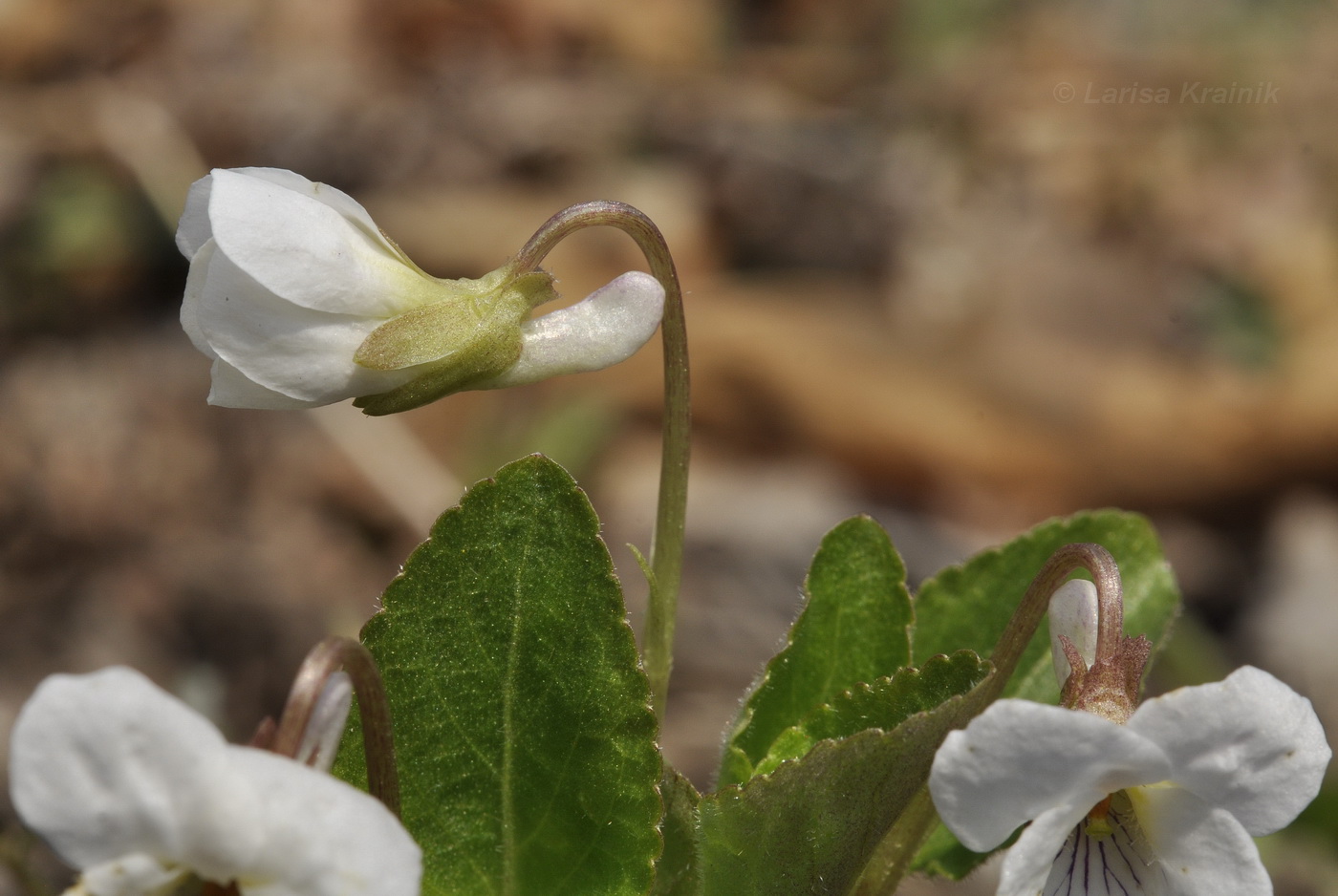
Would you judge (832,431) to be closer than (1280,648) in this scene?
No

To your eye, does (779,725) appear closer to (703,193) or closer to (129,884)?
(129,884)

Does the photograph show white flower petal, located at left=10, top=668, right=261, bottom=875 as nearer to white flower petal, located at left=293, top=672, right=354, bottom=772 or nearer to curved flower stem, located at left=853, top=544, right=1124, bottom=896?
white flower petal, located at left=293, top=672, right=354, bottom=772

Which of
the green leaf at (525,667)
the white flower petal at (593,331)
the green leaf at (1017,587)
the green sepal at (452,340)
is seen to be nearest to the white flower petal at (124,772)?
the green leaf at (525,667)

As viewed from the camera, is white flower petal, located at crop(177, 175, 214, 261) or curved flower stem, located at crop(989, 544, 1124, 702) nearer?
curved flower stem, located at crop(989, 544, 1124, 702)

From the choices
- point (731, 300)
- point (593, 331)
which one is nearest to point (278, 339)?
point (593, 331)

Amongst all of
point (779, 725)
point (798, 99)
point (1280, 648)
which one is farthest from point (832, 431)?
point (779, 725)

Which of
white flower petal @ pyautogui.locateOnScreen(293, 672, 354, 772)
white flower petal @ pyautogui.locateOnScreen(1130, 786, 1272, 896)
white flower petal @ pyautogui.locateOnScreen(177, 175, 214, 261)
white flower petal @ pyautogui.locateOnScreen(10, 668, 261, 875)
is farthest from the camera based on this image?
white flower petal @ pyautogui.locateOnScreen(177, 175, 214, 261)

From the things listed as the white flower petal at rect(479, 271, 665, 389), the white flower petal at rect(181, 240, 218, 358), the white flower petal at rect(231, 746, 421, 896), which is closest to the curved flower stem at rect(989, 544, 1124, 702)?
the white flower petal at rect(479, 271, 665, 389)
